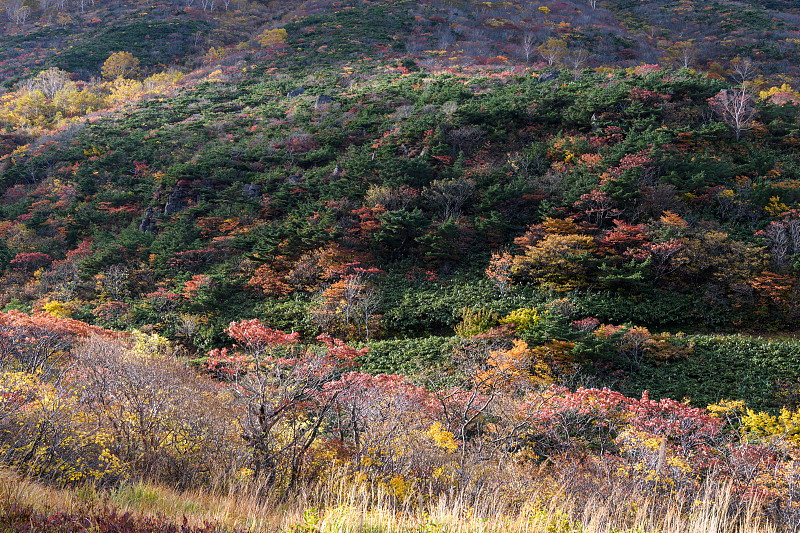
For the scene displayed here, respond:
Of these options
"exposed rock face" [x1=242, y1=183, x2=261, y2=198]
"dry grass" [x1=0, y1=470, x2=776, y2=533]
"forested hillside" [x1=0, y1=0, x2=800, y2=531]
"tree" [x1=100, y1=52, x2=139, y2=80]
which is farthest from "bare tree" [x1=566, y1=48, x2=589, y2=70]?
"tree" [x1=100, y1=52, x2=139, y2=80]

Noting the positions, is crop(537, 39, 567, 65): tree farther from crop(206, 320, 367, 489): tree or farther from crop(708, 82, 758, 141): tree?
crop(206, 320, 367, 489): tree

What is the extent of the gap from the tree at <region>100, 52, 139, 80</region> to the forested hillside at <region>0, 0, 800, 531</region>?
9308mm

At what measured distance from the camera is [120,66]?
167 feet

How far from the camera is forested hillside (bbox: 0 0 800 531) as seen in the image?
19.5 ft

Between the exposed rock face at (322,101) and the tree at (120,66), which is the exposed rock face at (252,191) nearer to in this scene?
the exposed rock face at (322,101)

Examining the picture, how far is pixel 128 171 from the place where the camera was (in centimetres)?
3025

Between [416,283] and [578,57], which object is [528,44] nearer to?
[578,57]

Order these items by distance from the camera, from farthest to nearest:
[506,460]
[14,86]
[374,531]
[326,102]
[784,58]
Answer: [14,86]
[784,58]
[326,102]
[506,460]
[374,531]

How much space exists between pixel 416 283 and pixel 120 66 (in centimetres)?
5466

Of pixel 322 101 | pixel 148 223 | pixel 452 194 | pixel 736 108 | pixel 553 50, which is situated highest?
pixel 553 50

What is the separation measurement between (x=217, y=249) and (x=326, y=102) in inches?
768

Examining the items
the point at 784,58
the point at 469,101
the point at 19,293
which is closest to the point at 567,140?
the point at 469,101

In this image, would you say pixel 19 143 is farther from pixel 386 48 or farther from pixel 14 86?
pixel 386 48

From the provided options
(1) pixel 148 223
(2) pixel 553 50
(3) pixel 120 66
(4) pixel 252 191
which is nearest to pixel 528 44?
(2) pixel 553 50
